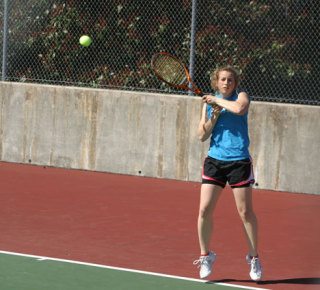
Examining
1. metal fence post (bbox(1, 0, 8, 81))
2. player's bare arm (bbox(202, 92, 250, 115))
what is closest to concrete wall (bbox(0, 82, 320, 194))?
metal fence post (bbox(1, 0, 8, 81))

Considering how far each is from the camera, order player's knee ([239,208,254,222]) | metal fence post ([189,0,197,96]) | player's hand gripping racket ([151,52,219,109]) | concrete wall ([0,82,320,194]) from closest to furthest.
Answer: player's knee ([239,208,254,222]) → player's hand gripping racket ([151,52,219,109]) → concrete wall ([0,82,320,194]) → metal fence post ([189,0,197,96])

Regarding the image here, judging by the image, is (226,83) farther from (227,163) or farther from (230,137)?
(227,163)

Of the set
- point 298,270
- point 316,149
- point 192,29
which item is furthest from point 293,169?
point 298,270

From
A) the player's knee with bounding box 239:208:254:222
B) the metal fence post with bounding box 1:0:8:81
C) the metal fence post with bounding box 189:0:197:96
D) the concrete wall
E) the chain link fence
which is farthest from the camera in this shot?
the metal fence post with bounding box 1:0:8:81

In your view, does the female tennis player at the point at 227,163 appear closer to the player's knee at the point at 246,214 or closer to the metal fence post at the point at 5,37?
the player's knee at the point at 246,214

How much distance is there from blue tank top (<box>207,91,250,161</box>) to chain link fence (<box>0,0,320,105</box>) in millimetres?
5388

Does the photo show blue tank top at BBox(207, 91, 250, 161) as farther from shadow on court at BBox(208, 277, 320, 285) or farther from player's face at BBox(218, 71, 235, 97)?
shadow on court at BBox(208, 277, 320, 285)

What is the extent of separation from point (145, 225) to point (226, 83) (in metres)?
2.87

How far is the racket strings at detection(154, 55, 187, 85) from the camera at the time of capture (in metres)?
10.1

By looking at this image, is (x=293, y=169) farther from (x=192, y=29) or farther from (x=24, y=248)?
(x=24, y=248)

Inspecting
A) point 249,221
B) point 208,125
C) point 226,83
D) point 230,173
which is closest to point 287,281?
point 249,221

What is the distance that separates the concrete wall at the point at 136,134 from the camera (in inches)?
539

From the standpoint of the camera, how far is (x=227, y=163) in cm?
860

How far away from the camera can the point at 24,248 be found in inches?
379
